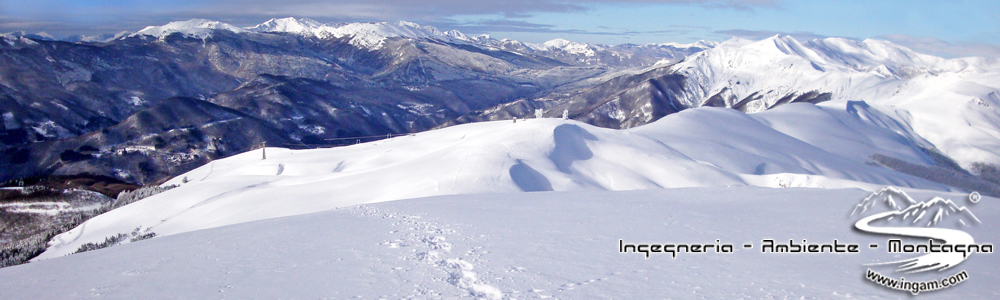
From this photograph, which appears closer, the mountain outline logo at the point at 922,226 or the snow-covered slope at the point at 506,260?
the snow-covered slope at the point at 506,260

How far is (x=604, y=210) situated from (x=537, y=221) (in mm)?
2173

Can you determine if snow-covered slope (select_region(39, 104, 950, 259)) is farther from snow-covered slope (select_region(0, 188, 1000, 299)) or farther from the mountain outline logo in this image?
the mountain outline logo

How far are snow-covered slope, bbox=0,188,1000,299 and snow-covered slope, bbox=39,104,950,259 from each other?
469 inches

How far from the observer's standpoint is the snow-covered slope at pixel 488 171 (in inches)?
1051

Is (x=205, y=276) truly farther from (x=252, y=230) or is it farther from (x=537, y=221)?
(x=537, y=221)

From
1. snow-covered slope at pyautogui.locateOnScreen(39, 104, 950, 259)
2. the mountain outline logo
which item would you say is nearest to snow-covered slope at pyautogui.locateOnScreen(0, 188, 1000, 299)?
the mountain outline logo

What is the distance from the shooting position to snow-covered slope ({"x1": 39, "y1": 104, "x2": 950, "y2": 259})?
26.7m

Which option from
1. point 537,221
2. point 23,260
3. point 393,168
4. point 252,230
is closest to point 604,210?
point 537,221

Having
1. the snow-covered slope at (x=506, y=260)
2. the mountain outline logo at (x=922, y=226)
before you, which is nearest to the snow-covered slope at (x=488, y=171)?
the snow-covered slope at (x=506, y=260)

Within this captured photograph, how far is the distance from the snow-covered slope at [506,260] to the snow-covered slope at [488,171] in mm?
11922

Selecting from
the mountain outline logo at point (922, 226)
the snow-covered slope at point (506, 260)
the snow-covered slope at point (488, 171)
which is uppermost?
the mountain outline logo at point (922, 226)

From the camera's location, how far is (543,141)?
36719 millimetres

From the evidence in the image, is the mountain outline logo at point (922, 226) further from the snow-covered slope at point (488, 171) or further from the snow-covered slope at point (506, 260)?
the snow-covered slope at point (488, 171)

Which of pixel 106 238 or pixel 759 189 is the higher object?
pixel 759 189
